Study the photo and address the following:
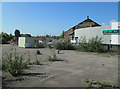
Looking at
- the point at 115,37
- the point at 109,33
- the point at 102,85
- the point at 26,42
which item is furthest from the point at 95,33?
the point at 102,85

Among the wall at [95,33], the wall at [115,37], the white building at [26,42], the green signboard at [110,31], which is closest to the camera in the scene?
the wall at [115,37]

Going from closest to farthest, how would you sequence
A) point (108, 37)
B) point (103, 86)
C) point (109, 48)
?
point (103, 86), point (109, 48), point (108, 37)

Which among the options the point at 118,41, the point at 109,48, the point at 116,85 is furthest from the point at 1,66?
the point at 118,41

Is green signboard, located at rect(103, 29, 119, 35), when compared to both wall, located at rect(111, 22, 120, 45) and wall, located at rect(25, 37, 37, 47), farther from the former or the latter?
wall, located at rect(25, 37, 37, 47)

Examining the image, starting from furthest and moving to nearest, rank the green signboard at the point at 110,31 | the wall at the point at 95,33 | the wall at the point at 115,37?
the wall at the point at 95,33
the green signboard at the point at 110,31
the wall at the point at 115,37

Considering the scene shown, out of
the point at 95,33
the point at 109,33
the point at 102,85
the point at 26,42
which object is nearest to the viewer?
the point at 102,85

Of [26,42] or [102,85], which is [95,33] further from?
[102,85]

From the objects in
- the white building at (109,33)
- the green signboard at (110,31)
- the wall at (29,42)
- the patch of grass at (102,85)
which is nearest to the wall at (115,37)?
the white building at (109,33)

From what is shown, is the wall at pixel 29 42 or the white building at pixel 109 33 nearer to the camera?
the white building at pixel 109 33

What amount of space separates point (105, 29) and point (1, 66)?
2088 cm

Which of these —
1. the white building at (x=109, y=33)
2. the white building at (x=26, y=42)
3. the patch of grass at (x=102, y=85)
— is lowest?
the patch of grass at (x=102, y=85)

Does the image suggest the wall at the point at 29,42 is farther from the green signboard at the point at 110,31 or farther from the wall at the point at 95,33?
the green signboard at the point at 110,31

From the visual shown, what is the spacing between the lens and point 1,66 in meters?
5.75

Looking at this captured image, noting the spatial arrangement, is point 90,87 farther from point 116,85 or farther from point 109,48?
point 109,48
